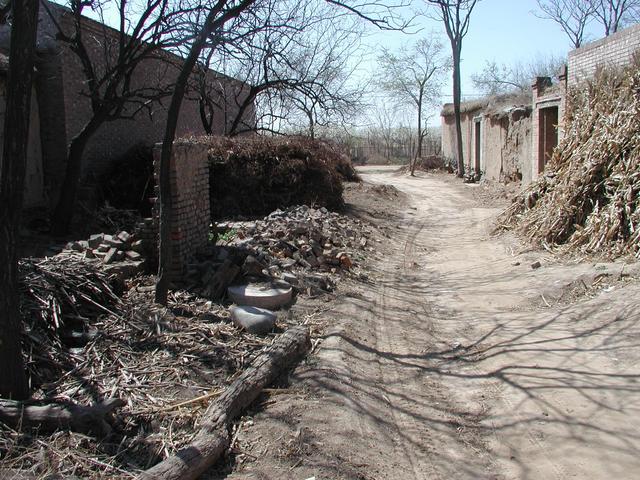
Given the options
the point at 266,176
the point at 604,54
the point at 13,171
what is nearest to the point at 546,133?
the point at 604,54

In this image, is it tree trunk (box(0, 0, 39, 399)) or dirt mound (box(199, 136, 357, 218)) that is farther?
dirt mound (box(199, 136, 357, 218))

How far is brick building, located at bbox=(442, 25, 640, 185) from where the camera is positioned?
40.1ft

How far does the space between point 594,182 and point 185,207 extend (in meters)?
6.73

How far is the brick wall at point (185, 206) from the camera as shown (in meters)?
7.80

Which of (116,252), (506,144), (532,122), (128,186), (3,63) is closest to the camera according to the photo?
(116,252)

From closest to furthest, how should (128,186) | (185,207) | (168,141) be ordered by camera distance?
(168,141)
(185,207)
(128,186)

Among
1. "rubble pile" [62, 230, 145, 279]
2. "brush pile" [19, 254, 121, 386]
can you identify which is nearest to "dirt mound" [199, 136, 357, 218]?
"rubble pile" [62, 230, 145, 279]

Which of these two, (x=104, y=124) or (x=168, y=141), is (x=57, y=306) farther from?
(x=104, y=124)

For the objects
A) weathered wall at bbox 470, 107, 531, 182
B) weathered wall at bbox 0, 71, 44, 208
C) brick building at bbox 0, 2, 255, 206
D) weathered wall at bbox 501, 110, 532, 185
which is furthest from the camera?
weathered wall at bbox 470, 107, 531, 182

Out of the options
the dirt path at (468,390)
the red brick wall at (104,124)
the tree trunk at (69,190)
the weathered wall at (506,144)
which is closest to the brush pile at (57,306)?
the dirt path at (468,390)

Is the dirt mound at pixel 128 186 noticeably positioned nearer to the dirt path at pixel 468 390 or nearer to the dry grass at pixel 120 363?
the dirt path at pixel 468 390

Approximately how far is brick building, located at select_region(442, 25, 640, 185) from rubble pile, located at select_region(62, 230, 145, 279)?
9090 millimetres

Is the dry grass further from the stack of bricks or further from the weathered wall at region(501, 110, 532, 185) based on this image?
the weathered wall at region(501, 110, 532, 185)

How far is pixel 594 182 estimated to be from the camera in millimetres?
10352
